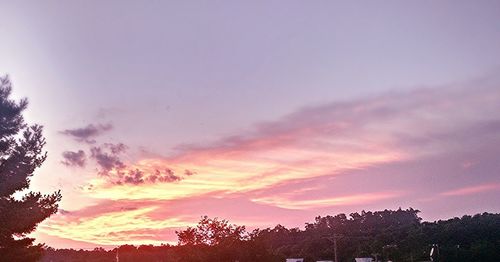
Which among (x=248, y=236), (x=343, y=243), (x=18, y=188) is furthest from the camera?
(x=343, y=243)

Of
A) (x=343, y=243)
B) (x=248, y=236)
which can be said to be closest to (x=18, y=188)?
(x=248, y=236)

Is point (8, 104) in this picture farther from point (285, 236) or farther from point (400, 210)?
point (400, 210)

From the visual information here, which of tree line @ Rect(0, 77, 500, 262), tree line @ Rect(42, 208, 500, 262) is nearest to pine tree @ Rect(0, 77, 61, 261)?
tree line @ Rect(0, 77, 500, 262)

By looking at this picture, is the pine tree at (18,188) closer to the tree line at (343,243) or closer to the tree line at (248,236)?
the tree line at (248,236)

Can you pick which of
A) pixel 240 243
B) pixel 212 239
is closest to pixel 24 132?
pixel 240 243

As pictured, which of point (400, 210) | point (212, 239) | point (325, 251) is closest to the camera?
point (212, 239)

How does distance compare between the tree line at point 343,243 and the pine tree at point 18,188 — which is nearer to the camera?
the pine tree at point 18,188

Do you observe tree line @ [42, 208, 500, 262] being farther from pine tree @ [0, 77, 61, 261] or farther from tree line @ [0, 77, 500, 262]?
pine tree @ [0, 77, 61, 261]

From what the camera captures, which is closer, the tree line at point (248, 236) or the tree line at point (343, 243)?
the tree line at point (248, 236)

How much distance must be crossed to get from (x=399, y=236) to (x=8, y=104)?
92.4 metres

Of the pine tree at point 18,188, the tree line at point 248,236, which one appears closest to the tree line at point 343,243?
the tree line at point 248,236

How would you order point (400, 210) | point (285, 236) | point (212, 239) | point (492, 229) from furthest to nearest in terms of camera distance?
point (400, 210) < point (285, 236) < point (492, 229) < point (212, 239)

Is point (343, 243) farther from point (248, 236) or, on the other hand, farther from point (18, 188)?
point (18, 188)

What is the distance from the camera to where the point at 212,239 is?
68688 millimetres
